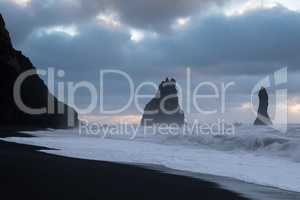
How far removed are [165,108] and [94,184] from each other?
120 meters

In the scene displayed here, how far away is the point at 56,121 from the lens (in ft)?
317

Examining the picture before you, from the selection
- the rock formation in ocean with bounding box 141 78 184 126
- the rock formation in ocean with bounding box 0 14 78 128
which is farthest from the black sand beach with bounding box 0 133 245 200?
the rock formation in ocean with bounding box 141 78 184 126

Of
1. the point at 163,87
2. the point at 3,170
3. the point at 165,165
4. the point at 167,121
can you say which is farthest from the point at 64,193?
the point at 163,87

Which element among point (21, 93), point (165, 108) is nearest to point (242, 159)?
point (21, 93)

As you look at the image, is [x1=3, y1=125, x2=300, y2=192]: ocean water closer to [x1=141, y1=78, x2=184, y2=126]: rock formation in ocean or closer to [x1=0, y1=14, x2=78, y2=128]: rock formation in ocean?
[x1=0, y1=14, x2=78, y2=128]: rock formation in ocean

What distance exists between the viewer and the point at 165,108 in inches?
5236

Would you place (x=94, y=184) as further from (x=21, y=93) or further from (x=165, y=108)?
(x=165, y=108)

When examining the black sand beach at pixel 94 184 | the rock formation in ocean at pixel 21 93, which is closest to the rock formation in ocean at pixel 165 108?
the rock formation in ocean at pixel 21 93

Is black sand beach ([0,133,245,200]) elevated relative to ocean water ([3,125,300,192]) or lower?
elevated

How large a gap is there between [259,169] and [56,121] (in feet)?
264

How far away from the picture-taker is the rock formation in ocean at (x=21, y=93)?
2825 inches

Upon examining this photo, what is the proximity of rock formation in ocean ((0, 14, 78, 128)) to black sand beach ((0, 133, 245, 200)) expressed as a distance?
56.8m

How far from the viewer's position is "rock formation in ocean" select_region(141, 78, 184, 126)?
127 meters

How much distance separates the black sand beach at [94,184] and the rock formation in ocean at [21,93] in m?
56.8
